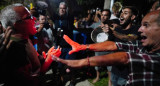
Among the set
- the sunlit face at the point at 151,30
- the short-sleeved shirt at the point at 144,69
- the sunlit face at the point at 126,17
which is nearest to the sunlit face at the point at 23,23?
the short-sleeved shirt at the point at 144,69

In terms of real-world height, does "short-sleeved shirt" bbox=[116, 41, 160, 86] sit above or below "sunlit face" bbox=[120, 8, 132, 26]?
below

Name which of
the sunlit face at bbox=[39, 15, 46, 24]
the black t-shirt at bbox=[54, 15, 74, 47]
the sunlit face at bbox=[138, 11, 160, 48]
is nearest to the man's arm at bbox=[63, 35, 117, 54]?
the sunlit face at bbox=[138, 11, 160, 48]

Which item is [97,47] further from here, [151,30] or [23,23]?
[23,23]

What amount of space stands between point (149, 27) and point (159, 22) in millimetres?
111

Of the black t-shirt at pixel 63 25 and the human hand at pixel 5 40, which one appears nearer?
the human hand at pixel 5 40

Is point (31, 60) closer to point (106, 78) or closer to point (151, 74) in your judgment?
point (151, 74)

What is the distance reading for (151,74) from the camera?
1.26m

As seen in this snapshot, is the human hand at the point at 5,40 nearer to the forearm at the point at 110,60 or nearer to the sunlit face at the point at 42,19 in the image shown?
the forearm at the point at 110,60

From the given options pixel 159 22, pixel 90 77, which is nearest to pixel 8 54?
pixel 159 22

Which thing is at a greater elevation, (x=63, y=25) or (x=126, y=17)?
(x=126, y=17)

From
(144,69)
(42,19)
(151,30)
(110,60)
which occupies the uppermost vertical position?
(151,30)

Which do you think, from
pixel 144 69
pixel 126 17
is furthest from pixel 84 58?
pixel 126 17

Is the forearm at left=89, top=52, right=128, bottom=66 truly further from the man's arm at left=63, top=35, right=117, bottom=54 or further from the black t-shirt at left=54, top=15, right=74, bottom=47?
the black t-shirt at left=54, top=15, right=74, bottom=47

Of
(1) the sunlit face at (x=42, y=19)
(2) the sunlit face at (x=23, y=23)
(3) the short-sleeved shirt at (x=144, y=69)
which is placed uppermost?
(2) the sunlit face at (x=23, y=23)
